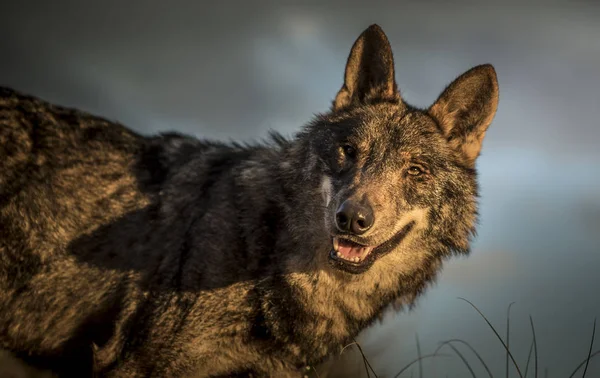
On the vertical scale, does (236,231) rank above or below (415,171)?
below

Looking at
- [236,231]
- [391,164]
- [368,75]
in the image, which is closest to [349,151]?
[391,164]

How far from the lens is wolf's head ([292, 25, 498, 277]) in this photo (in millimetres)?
3480

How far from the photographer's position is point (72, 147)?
4402 millimetres

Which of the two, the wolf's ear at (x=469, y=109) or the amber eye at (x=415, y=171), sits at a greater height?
the wolf's ear at (x=469, y=109)

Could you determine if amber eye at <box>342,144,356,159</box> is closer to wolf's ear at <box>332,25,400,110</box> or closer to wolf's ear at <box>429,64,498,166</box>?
wolf's ear at <box>332,25,400,110</box>

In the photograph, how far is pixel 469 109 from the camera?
13.8ft

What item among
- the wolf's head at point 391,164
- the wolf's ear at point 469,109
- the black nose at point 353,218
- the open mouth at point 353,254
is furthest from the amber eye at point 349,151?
the wolf's ear at point 469,109

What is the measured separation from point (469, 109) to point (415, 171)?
848 millimetres

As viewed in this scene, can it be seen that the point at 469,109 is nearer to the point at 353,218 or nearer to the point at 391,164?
the point at 391,164

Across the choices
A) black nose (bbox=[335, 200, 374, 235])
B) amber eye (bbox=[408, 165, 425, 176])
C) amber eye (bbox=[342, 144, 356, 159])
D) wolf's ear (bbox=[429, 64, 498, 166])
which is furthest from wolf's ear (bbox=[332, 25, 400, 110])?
black nose (bbox=[335, 200, 374, 235])

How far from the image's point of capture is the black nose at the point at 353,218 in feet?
10.7

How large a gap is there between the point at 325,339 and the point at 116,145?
254 centimetres

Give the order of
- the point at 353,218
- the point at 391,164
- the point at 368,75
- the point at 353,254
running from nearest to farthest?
the point at 353,218 → the point at 353,254 → the point at 391,164 → the point at 368,75

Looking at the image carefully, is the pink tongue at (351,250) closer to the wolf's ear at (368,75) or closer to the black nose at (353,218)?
the black nose at (353,218)
